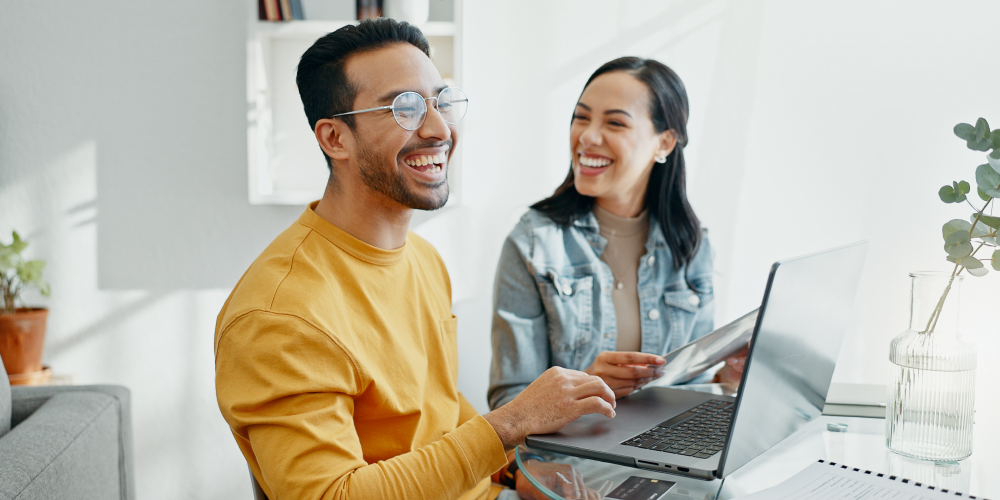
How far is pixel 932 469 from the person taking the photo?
1168 mm

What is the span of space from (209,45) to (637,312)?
152 cm

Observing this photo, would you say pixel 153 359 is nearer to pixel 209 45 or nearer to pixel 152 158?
pixel 152 158

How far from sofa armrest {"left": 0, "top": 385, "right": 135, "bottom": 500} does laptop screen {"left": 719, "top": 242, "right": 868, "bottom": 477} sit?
4.01ft

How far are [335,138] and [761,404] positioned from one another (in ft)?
2.77

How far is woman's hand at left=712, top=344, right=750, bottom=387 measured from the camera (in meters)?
1.47

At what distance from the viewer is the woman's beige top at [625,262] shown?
1852mm

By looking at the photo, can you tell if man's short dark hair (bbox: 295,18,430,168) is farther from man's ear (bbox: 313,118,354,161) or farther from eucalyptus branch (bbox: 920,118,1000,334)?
eucalyptus branch (bbox: 920,118,1000,334)

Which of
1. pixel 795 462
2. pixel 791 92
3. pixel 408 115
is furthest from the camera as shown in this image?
pixel 791 92

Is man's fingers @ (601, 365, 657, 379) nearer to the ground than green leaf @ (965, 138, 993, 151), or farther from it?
nearer to the ground

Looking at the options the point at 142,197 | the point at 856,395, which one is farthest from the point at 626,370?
the point at 142,197

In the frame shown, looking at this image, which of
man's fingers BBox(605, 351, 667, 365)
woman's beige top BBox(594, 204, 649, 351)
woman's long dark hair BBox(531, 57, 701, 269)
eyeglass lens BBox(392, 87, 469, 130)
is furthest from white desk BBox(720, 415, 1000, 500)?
eyeglass lens BBox(392, 87, 469, 130)

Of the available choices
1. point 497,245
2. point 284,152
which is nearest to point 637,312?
point 497,245

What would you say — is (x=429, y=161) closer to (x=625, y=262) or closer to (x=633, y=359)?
(x=633, y=359)

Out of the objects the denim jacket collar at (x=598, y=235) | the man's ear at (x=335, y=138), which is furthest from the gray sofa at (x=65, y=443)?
the denim jacket collar at (x=598, y=235)
